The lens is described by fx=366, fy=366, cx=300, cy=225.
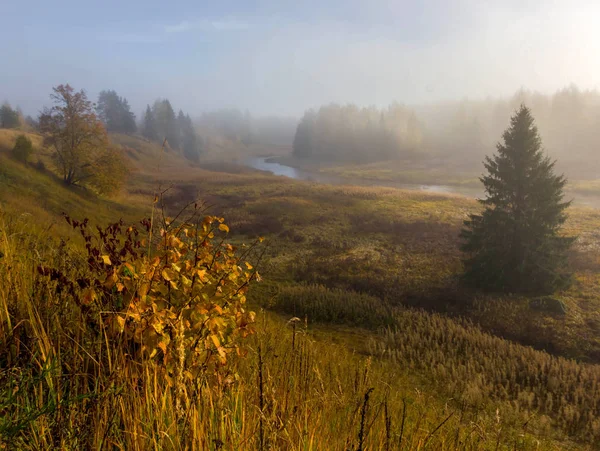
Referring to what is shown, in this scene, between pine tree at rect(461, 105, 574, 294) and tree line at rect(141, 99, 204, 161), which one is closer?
pine tree at rect(461, 105, 574, 294)

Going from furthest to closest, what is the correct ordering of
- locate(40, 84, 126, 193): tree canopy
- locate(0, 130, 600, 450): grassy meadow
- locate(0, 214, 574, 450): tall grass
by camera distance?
locate(40, 84, 126, 193): tree canopy → locate(0, 130, 600, 450): grassy meadow → locate(0, 214, 574, 450): tall grass

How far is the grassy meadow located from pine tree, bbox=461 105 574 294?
1.28 m

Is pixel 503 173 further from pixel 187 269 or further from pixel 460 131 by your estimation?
pixel 460 131

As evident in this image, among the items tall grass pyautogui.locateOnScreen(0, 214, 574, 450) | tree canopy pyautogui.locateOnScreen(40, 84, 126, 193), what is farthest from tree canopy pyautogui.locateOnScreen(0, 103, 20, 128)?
tall grass pyautogui.locateOnScreen(0, 214, 574, 450)

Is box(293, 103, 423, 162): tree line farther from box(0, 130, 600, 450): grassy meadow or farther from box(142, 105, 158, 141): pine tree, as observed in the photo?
box(0, 130, 600, 450): grassy meadow

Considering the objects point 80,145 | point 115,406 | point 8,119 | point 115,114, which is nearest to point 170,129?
point 115,114

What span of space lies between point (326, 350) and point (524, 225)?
1573cm

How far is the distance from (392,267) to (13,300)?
2126 cm

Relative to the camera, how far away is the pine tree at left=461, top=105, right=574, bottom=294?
1841 centimetres

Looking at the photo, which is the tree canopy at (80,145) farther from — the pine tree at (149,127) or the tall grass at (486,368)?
the pine tree at (149,127)

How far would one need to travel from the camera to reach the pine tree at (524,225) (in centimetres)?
1841

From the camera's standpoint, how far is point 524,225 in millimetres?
18531

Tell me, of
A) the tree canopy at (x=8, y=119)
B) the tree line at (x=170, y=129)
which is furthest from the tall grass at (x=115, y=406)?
the tree line at (x=170, y=129)

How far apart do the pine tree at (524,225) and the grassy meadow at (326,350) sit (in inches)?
50.3
